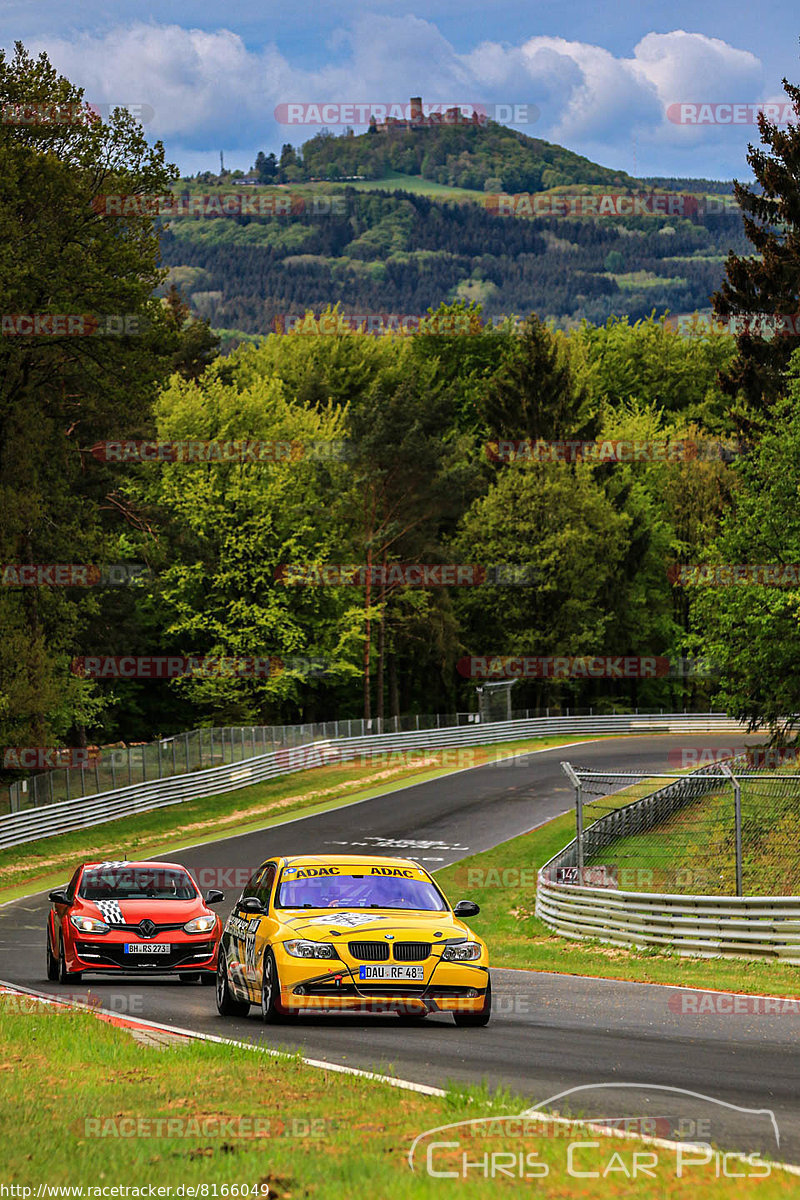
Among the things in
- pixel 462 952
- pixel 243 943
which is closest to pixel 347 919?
pixel 462 952

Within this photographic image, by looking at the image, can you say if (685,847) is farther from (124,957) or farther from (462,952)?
(462,952)

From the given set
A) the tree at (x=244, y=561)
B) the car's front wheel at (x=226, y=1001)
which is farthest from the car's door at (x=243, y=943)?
the tree at (x=244, y=561)

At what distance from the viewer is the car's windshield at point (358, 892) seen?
44.6ft

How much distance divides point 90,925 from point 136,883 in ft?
4.37

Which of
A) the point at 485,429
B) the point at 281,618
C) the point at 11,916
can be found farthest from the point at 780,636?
the point at 485,429

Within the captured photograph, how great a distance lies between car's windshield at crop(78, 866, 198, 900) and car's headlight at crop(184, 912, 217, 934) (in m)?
0.70

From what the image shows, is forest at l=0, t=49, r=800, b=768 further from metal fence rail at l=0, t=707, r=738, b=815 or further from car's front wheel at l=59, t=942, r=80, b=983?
car's front wheel at l=59, t=942, r=80, b=983

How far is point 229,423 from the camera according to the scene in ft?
251

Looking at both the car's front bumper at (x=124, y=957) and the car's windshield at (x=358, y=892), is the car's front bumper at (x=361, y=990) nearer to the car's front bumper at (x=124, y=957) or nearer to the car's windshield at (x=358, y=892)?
the car's windshield at (x=358, y=892)

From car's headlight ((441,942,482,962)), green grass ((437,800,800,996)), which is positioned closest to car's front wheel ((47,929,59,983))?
green grass ((437,800,800,996))

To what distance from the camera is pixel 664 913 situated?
2192 cm

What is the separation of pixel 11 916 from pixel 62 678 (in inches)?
687

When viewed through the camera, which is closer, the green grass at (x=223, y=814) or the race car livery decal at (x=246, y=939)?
the race car livery decal at (x=246, y=939)

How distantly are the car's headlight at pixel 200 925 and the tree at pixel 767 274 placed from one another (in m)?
33.4
